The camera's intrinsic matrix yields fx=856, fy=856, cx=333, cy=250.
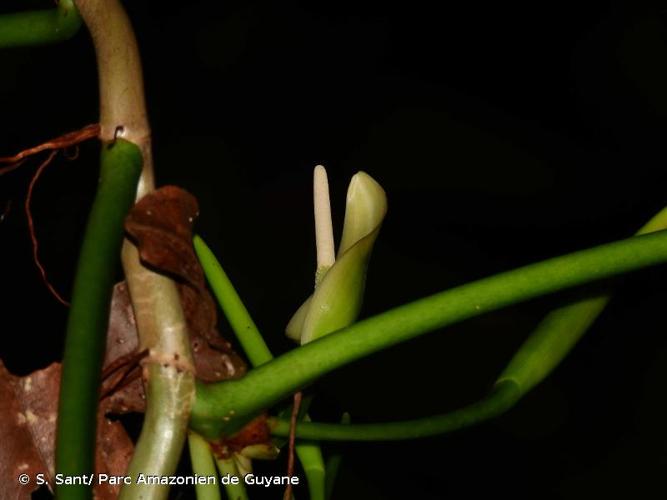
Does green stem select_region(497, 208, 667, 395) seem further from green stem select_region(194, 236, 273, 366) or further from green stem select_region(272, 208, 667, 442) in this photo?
green stem select_region(194, 236, 273, 366)

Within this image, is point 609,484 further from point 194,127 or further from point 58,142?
point 58,142

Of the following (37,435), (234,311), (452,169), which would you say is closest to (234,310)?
(234,311)

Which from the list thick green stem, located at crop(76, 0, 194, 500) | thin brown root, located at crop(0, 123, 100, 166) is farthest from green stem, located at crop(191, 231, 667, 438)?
thin brown root, located at crop(0, 123, 100, 166)

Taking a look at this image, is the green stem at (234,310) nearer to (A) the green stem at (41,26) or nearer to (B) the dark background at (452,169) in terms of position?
(A) the green stem at (41,26)

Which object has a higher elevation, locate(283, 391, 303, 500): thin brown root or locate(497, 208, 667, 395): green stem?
locate(497, 208, 667, 395): green stem

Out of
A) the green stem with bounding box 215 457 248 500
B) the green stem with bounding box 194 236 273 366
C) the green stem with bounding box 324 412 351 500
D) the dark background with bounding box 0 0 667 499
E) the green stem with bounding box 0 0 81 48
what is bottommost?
the green stem with bounding box 215 457 248 500

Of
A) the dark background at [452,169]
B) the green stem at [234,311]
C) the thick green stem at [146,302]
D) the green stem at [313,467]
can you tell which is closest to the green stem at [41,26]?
the thick green stem at [146,302]
